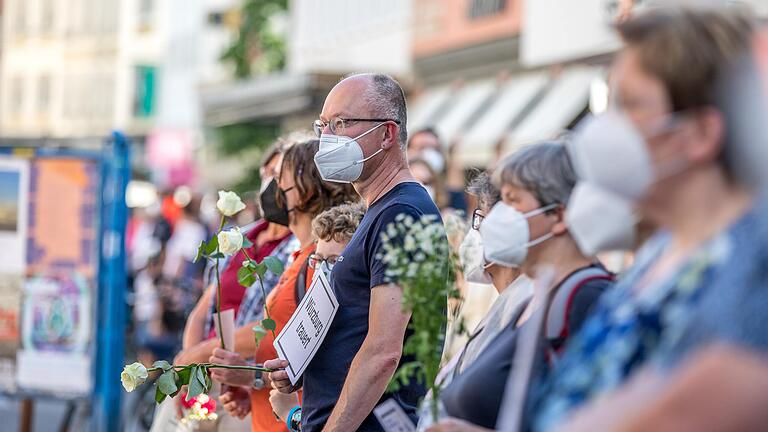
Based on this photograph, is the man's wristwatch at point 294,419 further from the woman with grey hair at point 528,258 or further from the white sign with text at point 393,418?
the woman with grey hair at point 528,258

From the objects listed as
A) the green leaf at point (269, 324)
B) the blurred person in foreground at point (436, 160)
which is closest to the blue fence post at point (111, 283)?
the blurred person in foreground at point (436, 160)

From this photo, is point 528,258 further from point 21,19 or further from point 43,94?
point 21,19

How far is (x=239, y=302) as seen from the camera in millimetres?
6602

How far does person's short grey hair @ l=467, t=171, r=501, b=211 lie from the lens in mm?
4555

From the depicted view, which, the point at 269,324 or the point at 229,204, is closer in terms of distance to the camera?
the point at 269,324

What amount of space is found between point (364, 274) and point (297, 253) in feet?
3.61

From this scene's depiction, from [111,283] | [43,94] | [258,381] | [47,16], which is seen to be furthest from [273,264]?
[47,16]

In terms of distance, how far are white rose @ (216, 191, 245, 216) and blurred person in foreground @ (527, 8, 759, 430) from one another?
3.05 metres

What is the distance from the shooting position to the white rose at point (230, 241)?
5508mm

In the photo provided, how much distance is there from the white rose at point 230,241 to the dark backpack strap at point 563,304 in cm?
212

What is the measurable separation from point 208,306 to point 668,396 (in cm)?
468

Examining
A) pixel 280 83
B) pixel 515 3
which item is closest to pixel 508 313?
pixel 515 3

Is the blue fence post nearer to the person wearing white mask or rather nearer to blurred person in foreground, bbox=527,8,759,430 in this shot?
the person wearing white mask

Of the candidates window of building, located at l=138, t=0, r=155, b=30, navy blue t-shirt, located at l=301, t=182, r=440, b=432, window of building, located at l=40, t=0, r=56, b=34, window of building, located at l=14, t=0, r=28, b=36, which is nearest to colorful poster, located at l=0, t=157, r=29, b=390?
navy blue t-shirt, located at l=301, t=182, r=440, b=432
